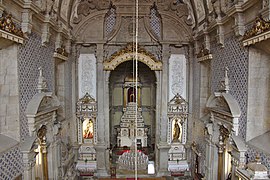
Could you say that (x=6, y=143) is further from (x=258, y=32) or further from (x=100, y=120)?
(x=258, y=32)

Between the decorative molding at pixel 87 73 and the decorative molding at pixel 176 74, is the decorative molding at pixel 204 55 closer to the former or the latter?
the decorative molding at pixel 176 74

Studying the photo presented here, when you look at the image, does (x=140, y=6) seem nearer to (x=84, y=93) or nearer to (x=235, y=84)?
(x=84, y=93)

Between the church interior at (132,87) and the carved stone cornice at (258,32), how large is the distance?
0.03 m

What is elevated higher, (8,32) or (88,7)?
(88,7)

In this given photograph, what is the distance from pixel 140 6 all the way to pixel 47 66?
501 cm

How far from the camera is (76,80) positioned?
408 inches

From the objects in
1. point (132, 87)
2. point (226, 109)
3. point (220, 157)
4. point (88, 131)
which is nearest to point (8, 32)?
point (226, 109)

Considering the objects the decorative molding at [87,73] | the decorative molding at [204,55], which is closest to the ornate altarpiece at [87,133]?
the decorative molding at [87,73]

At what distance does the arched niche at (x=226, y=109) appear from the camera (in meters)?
5.91

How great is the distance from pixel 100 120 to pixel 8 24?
643cm

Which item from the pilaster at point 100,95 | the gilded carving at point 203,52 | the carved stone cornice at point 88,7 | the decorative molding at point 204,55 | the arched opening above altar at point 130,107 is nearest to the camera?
the decorative molding at point 204,55

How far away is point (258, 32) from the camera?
4863 mm

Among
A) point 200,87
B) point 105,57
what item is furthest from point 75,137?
point 200,87

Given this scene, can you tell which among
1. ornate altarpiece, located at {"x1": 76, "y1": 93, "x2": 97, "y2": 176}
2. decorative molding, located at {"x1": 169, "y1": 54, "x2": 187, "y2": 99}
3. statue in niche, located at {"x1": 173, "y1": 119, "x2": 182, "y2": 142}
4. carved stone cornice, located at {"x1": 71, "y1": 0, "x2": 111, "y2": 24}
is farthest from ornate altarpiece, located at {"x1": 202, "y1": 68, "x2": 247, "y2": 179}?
carved stone cornice, located at {"x1": 71, "y1": 0, "x2": 111, "y2": 24}
